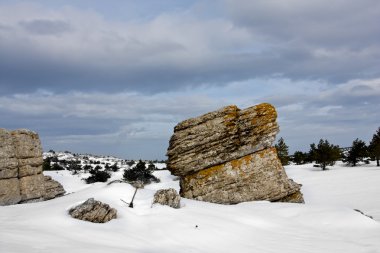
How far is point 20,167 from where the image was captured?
639 inches

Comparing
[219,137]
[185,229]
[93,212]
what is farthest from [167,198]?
[219,137]

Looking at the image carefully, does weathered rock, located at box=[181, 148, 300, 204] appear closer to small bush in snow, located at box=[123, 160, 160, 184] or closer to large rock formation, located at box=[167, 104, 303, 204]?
large rock formation, located at box=[167, 104, 303, 204]

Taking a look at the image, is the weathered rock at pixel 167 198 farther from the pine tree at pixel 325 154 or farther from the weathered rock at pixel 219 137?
the pine tree at pixel 325 154

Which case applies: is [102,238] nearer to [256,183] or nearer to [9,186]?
[9,186]

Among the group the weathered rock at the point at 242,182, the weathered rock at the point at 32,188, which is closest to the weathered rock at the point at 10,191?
the weathered rock at the point at 32,188

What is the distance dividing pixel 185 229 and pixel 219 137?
324 inches

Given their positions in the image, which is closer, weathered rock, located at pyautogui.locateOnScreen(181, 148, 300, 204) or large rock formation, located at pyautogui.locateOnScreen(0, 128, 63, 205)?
large rock formation, located at pyautogui.locateOnScreen(0, 128, 63, 205)

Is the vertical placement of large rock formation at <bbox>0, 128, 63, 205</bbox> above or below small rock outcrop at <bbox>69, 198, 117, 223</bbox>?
above

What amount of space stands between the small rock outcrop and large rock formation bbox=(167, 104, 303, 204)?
776cm

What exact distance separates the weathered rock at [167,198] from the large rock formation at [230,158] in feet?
15.0

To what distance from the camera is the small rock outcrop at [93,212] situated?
10.2 metres

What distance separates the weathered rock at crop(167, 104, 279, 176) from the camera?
722 inches

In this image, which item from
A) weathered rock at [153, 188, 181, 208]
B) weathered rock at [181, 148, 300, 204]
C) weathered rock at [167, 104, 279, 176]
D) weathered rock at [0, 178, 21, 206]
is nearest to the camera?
weathered rock at [153, 188, 181, 208]

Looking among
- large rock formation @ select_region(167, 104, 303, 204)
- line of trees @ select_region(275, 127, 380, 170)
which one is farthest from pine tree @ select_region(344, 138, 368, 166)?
large rock formation @ select_region(167, 104, 303, 204)
